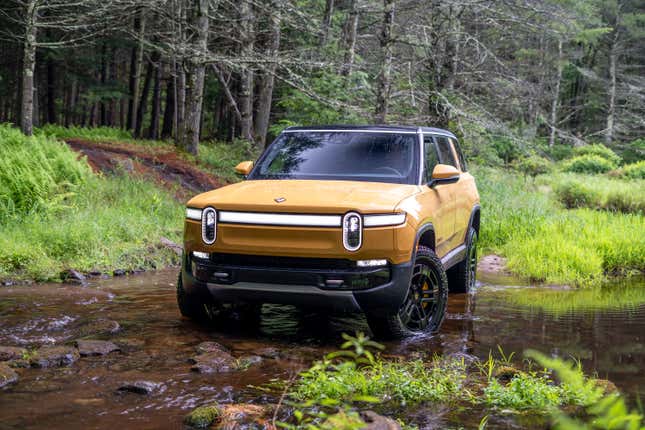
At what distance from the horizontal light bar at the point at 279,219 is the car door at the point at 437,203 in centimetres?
112

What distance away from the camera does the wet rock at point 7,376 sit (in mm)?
4398

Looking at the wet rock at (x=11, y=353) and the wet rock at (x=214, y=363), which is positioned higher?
the wet rock at (x=214, y=363)

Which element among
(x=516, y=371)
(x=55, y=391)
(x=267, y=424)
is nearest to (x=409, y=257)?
(x=516, y=371)

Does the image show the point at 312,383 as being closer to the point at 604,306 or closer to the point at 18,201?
the point at 604,306

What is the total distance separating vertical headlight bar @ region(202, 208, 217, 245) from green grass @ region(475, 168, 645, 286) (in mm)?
5898

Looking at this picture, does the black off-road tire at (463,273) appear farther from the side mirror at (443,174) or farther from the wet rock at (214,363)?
the wet rock at (214,363)

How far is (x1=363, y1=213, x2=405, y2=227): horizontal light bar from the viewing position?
211 inches

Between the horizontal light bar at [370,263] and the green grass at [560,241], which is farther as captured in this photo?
the green grass at [560,241]

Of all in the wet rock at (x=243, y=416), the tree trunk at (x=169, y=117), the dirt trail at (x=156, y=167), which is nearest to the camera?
the wet rock at (x=243, y=416)

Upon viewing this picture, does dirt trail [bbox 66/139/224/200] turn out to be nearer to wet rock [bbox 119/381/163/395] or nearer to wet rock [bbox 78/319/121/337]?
wet rock [bbox 78/319/121/337]

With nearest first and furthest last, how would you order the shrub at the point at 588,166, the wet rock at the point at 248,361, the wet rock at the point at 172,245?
the wet rock at the point at 248,361 → the wet rock at the point at 172,245 → the shrub at the point at 588,166

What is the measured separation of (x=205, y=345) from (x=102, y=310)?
6.68 feet

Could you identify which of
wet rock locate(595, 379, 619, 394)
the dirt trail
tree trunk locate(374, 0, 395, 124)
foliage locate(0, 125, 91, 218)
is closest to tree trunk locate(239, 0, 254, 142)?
the dirt trail

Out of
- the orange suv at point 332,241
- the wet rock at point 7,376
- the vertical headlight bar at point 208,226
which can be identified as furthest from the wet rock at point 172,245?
the wet rock at point 7,376
